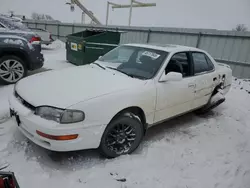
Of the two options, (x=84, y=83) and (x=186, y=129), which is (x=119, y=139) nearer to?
(x=84, y=83)

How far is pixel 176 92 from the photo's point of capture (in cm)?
325

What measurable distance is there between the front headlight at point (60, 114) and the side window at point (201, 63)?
233 centimetres

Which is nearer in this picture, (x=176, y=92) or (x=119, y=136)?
(x=119, y=136)

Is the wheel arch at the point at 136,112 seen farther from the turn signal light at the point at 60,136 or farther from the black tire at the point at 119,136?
A: the turn signal light at the point at 60,136

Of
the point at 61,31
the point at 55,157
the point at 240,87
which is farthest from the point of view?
the point at 61,31

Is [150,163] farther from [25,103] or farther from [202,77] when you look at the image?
[202,77]

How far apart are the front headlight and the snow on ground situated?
63cm

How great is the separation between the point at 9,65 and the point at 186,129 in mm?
4043

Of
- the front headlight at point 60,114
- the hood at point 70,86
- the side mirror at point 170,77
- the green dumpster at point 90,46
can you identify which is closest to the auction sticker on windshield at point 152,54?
the side mirror at point 170,77

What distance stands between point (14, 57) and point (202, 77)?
13.3 ft

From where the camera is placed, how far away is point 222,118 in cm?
443

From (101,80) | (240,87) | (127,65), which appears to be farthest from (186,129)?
(240,87)

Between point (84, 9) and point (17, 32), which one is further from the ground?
point (84, 9)

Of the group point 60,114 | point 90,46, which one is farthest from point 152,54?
point 90,46
